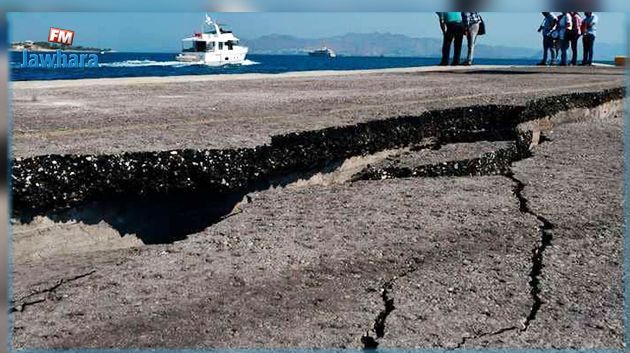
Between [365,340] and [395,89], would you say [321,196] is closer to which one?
[365,340]

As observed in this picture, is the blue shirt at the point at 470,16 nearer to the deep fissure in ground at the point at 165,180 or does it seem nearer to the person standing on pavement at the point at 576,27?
the person standing on pavement at the point at 576,27

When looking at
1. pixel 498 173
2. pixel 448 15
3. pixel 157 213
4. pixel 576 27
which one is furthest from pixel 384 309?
pixel 576 27

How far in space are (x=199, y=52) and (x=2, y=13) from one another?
33.8 meters

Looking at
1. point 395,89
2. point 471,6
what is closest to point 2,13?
point 471,6

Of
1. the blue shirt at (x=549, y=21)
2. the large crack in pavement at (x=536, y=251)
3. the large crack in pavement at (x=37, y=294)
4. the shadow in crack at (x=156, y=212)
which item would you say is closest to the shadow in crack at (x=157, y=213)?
the shadow in crack at (x=156, y=212)

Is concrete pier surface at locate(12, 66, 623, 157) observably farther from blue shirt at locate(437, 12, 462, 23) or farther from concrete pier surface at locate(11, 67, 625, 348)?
blue shirt at locate(437, 12, 462, 23)

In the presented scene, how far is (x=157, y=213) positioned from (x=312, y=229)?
593 millimetres

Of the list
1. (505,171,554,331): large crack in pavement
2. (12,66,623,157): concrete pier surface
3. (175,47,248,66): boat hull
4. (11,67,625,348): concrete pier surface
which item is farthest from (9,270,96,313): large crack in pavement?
(175,47,248,66): boat hull

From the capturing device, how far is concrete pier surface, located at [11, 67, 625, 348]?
1804 millimetres

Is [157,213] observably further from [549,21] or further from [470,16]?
[470,16]

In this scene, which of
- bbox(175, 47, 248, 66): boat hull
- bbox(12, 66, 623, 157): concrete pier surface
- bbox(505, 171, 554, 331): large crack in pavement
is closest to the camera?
bbox(505, 171, 554, 331): large crack in pavement

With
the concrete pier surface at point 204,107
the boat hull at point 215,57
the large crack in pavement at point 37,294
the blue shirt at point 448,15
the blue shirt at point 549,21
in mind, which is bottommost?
the large crack in pavement at point 37,294

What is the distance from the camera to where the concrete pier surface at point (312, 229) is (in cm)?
180

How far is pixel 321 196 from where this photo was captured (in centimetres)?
303
